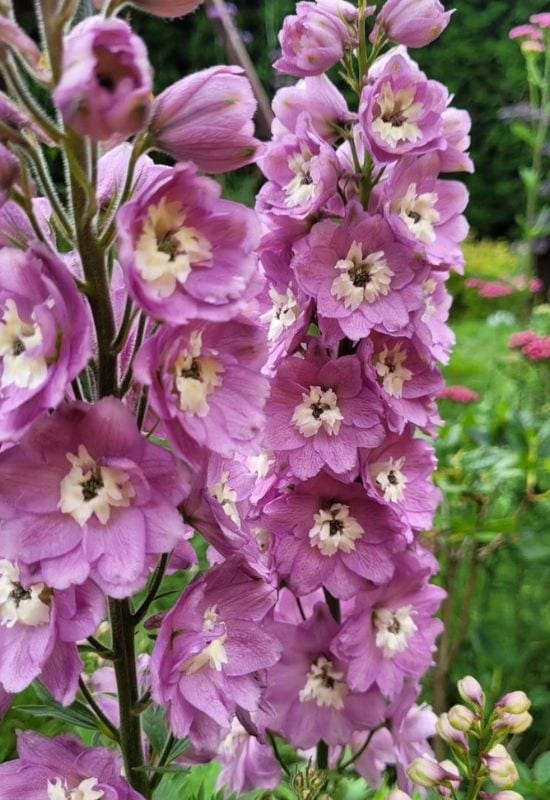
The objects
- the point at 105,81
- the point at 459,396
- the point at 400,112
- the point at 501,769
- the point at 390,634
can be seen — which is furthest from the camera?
the point at 459,396

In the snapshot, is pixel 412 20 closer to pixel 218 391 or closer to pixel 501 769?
pixel 218 391

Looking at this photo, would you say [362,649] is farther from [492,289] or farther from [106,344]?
[492,289]

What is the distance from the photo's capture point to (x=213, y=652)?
66cm

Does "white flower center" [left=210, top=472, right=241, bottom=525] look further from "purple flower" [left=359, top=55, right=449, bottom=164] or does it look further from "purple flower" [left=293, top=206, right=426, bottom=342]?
"purple flower" [left=359, top=55, right=449, bottom=164]

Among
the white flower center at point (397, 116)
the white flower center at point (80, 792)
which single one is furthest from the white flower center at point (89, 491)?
the white flower center at point (397, 116)

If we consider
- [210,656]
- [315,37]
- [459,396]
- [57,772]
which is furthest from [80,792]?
[459,396]

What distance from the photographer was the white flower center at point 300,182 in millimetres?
838

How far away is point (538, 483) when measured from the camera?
4.58ft

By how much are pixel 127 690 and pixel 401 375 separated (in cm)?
39

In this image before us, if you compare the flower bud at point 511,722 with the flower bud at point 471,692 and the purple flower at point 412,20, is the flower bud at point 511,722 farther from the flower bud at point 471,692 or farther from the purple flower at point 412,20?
the purple flower at point 412,20

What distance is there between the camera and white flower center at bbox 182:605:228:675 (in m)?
0.66

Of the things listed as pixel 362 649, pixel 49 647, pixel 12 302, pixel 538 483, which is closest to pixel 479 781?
pixel 362 649

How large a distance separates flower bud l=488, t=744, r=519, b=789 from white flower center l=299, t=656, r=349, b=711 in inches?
10.2

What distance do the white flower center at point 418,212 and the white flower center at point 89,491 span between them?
393 mm
